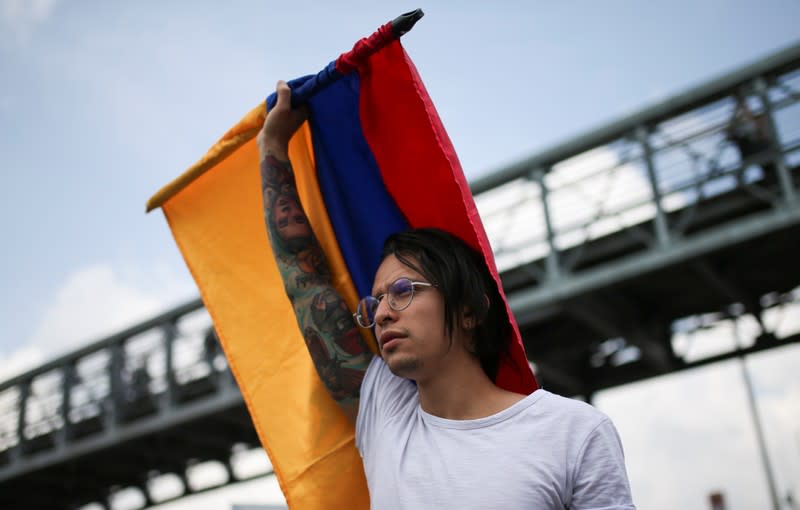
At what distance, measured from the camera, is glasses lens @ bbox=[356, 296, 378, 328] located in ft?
7.34

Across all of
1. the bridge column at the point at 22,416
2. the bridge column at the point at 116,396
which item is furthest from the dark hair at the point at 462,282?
the bridge column at the point at 22,416

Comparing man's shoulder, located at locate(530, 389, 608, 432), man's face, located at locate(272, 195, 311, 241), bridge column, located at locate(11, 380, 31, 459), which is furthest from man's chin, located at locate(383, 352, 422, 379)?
bridge column, located at locate(11, 380, 31, 459)

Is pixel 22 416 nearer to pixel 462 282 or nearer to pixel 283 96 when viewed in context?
pixel 283 96

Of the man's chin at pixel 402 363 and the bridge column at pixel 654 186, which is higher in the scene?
the man's chin at pixel 402 363

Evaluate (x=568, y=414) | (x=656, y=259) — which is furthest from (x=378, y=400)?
(x=656, y=259)

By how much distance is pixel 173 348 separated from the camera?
14820 mm

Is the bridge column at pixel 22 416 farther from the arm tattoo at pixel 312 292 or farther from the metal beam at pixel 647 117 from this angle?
the arm tattoo at pixel 312 292

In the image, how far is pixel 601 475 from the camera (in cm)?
178

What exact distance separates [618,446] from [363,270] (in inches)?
46.2

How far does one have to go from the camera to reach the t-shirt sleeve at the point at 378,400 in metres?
2.26

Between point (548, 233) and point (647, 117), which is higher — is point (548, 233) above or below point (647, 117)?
below

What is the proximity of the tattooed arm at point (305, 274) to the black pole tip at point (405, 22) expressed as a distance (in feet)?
1.60

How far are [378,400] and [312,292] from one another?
18.2 inches

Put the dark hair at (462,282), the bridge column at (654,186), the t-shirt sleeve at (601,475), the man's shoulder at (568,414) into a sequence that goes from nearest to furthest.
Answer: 1. the t-shirt sleeve at (601,475)
2. the man's shoulder at (568,414)
3. the dark hair at (462,282)
4. the bridge column at (654,186)
